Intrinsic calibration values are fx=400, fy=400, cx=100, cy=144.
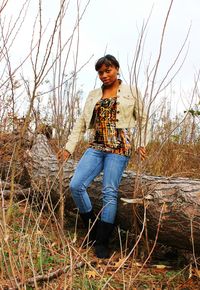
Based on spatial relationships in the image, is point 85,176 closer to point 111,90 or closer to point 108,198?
point 108,198

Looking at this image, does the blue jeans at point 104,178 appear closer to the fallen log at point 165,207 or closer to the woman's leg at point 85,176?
the woman's leg at point 85,176

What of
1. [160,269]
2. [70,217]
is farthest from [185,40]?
[70,217]

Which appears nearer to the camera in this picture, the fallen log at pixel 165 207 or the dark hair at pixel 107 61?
the fallen log at pixel 165 207

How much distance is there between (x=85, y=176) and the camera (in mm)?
3188

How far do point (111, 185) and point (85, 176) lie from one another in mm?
236

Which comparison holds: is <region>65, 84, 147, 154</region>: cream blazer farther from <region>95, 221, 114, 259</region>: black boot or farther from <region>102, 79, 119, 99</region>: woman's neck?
<region>95, 221, 114, 259</region>: black boot

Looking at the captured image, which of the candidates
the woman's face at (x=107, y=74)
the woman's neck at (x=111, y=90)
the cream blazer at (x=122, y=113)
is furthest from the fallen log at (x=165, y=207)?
the woman's face at (x=107, y=74)

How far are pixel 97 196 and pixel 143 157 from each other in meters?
0.67

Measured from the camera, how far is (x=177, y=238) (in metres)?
Answer: 2.87

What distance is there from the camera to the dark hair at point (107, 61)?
10.3 ft

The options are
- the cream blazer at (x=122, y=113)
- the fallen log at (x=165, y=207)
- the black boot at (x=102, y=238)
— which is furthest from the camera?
the cream blazer at (x=122, y=113)

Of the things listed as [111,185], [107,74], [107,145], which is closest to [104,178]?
[111,185]

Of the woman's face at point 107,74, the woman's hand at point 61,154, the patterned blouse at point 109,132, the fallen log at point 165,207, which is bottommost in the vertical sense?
the fallen log at point 165,207

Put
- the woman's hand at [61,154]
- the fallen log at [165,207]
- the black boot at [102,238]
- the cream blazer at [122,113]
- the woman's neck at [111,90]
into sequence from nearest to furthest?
the woman's hand at [61,154] < the fallen log at [165,207] < the black boot at [102,238] < the cream blazer at [122,113] < the woman's neck at [111,90]
